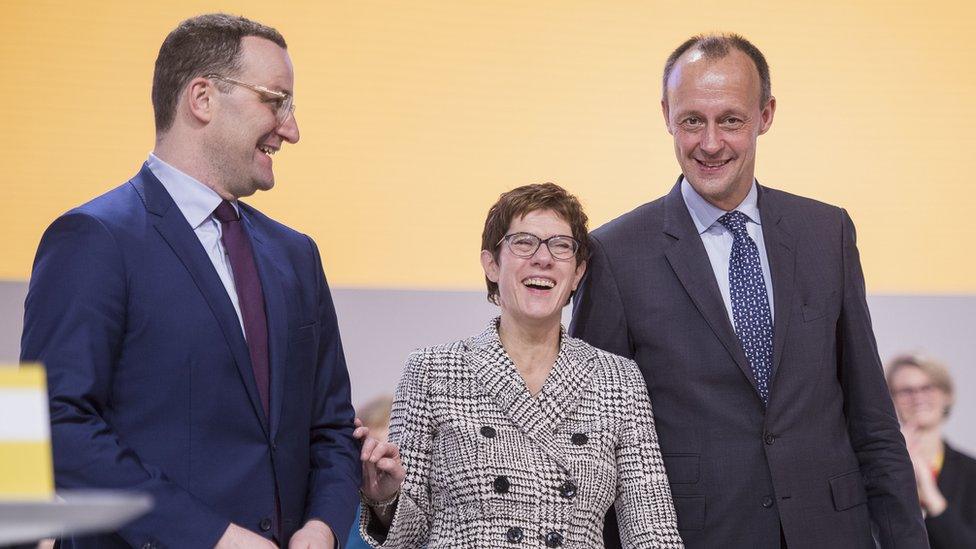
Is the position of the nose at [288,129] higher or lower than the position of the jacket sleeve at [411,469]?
higher

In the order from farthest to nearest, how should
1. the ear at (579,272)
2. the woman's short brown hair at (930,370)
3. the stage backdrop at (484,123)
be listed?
1. the woman's short brown hair at (930,370)
2. the stage backdrop at (484,123)
3. the ear at (579,272)

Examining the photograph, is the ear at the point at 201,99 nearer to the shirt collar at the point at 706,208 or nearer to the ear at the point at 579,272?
the ear at the point at 579,272

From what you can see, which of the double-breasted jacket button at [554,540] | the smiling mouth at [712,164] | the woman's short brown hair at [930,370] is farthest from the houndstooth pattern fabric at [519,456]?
the woman's short brown hair at [930,370]

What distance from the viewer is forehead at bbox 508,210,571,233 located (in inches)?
97.8

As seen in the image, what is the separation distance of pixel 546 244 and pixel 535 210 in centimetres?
8

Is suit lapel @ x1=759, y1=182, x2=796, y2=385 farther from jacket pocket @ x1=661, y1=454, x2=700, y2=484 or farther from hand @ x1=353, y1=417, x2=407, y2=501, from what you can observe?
hand @ x1=353, y1=417, x2=407, y2=501

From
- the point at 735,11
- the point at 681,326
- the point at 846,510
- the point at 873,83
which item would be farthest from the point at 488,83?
the point at 846,510

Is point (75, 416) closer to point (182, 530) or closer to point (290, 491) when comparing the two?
point (182, 530)

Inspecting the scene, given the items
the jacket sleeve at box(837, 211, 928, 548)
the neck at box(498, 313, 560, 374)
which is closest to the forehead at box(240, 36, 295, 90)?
the neck at box(498, 313, 560, 374)

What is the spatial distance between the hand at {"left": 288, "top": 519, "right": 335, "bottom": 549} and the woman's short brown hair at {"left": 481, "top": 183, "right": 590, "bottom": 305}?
0.75m

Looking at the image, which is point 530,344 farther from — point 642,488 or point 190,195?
point 190,195

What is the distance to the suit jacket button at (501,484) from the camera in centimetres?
231

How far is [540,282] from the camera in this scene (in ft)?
8.05

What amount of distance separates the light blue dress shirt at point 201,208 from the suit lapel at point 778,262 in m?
1.09
